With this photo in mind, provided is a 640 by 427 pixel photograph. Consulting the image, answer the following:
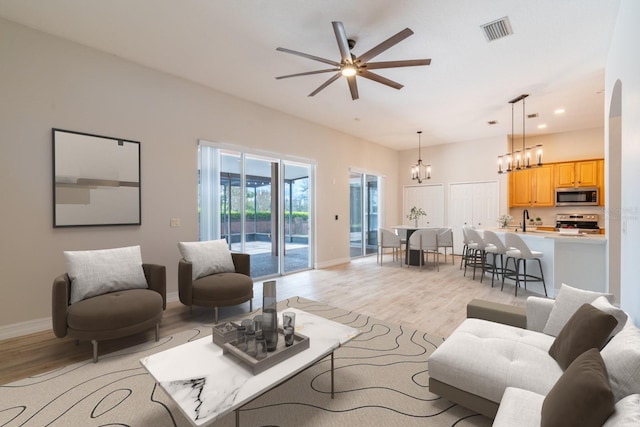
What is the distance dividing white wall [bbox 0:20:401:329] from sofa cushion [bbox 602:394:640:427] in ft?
14.5

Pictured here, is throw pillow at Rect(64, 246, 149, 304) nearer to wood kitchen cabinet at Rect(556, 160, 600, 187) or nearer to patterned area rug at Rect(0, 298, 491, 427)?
patterned area rug at Rect(0, 298, 491, 427)

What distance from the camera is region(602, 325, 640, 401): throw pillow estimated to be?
1.16 m

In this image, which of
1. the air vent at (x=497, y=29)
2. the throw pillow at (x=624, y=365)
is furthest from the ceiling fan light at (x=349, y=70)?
the throw pillow at (x=624, y=365)

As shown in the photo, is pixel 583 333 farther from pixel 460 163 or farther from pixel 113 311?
pixel 460 163

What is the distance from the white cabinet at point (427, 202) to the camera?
8.55 m

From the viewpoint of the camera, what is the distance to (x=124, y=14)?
9.41 feet

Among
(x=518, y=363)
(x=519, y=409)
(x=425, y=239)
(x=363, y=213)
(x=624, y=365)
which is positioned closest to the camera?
(x=624, y=365)

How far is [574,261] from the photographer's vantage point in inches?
162

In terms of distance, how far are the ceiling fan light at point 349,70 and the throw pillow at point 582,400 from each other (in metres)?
2.89

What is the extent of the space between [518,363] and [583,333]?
1.21 feet

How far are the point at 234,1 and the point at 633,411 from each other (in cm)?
360

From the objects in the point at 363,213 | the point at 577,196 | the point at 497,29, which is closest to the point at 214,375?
the point at 497,29

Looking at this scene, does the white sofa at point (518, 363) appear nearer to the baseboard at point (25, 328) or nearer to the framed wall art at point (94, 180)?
the framed wall art at point (94, 180)

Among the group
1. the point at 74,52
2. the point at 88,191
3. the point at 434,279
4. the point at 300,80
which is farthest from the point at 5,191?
the point at 434,279
